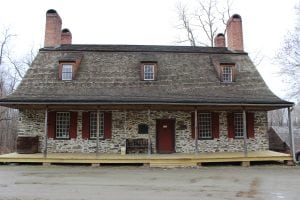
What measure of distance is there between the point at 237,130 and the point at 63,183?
10.6 metres

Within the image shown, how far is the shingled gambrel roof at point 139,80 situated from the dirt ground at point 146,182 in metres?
3.18

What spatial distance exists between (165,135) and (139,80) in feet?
10.8

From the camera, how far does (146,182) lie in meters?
11.0

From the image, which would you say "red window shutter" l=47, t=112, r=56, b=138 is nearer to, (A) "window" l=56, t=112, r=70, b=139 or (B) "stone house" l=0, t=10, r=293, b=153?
(B) "stone house" l=0, t=10, r=293, b=153

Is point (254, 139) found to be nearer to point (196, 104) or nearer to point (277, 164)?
point (277, 164)

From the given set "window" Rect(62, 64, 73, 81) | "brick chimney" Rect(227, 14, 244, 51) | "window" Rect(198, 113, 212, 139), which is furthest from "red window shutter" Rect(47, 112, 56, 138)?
"brick chimney" Rect(227, 14, 244, 51)

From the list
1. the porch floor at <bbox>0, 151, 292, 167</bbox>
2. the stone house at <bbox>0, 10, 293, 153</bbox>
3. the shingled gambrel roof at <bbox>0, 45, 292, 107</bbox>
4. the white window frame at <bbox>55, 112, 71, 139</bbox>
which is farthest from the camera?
the white window frame at <bbox>55, 112, 71, 139</bbox>

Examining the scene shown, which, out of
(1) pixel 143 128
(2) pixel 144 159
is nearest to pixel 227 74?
(1) pixel 143 128

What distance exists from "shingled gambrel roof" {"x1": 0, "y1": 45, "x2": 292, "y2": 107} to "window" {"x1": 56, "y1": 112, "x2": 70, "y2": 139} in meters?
1.49

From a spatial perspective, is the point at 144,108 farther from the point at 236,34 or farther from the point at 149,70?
the point at 236,34

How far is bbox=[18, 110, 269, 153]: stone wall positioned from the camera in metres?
17.3

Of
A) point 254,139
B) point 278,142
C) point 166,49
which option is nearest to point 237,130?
point 254,139

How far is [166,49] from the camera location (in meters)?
20.6

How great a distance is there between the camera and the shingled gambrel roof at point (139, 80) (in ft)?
52.1
